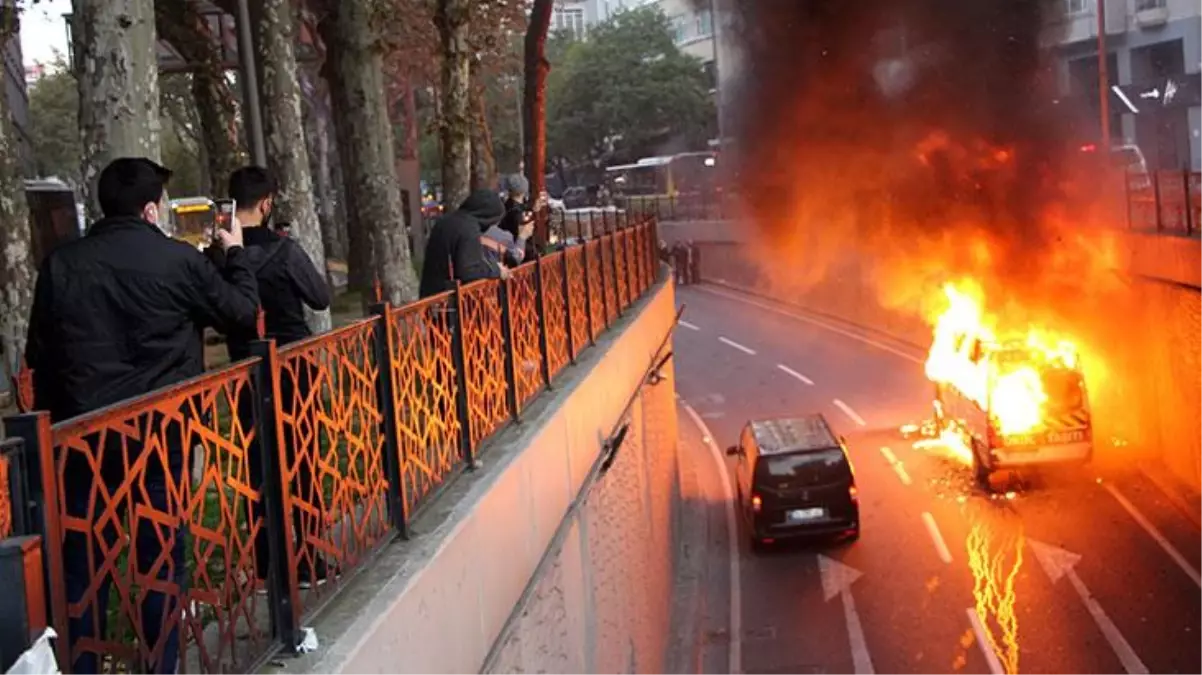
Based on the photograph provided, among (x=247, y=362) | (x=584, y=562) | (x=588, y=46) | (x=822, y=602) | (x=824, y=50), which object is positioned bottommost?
(x=822, y=602)

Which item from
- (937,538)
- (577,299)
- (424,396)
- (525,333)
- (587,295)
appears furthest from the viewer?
(937,538)

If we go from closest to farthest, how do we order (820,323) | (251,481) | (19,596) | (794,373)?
(19,596), (251,481), (794,373), (820,323)

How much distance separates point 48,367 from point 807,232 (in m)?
34.4

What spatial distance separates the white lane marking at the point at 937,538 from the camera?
17.4 m

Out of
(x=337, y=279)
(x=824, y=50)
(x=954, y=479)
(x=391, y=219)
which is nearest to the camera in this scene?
(x=391, y=219)

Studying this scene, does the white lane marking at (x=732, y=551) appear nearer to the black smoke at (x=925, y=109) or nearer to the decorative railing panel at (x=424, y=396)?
the black smoke at (x=925, y=109)

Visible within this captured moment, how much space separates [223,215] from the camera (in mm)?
4664

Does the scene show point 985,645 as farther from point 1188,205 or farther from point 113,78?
point 113,78

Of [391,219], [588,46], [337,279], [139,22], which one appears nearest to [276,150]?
[391,219]

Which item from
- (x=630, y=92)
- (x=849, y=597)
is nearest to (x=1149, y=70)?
(x=630, y=92)

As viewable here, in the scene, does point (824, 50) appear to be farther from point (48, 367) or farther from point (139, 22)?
point (48, 367)

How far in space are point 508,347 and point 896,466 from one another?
16.1 meters

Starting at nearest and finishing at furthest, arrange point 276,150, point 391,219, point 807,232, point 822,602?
point 276,150, point 391,219, point 822,602, point 807,232

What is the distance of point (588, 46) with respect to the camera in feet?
196
